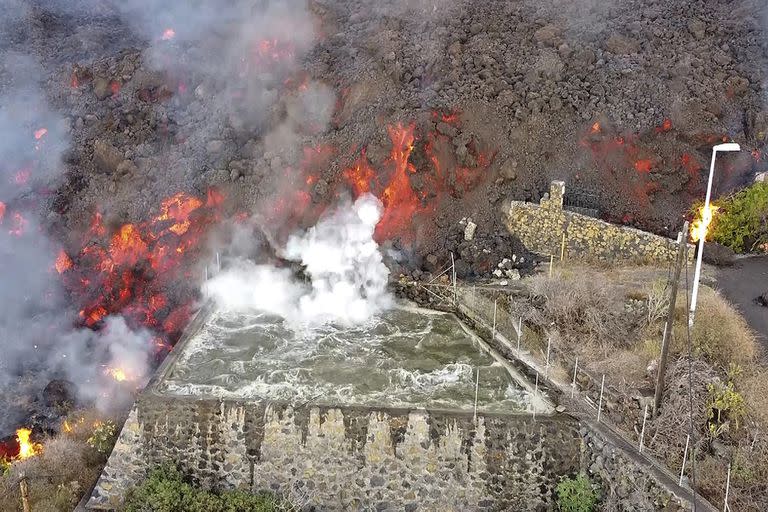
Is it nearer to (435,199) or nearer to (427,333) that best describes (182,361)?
(427,333)

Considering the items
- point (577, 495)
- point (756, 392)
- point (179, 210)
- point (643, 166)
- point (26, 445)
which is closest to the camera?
point (756, 392)

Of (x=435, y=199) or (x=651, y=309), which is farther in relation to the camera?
(x=435, y=199)

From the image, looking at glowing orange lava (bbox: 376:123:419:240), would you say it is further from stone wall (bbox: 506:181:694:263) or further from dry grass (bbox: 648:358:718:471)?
dry grass (bbox: 648:358:718:471)

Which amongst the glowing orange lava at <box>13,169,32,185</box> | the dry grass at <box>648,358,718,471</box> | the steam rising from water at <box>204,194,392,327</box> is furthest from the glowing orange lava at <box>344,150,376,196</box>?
the glowing orange lava at <box>13,169,32,185</box>

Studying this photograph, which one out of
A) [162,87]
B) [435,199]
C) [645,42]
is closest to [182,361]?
[435,199]

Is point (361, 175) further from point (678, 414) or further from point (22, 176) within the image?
point (22, 176)

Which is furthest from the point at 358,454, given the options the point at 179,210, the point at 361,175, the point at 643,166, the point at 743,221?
the point at 643,166
